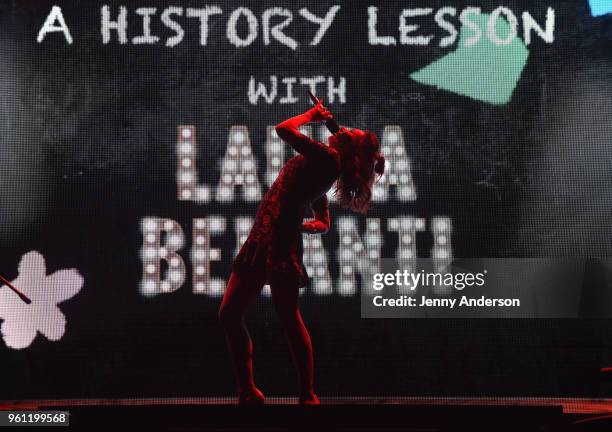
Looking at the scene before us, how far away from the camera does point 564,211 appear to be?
Answer: 5.16 metres

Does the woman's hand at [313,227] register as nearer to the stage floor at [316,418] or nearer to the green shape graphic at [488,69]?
the stage floor at [316,418]

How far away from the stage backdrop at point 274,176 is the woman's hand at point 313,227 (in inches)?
31.1

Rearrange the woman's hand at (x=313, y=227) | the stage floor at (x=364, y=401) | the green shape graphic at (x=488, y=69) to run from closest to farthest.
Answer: the woman's hand at (x=313, y=227) → the stage floor at (x=364, y=401) → the green shape graphic at (x=488, y=69)

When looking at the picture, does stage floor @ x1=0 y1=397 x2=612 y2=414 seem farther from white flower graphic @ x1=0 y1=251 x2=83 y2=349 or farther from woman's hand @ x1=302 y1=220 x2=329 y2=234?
woman's hand @ x1=302 y1=220 x2=329 y2=234

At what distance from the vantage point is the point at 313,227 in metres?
4.19

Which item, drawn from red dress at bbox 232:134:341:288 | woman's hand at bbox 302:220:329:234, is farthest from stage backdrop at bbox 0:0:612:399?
red dress at bbox 232:134:341:288

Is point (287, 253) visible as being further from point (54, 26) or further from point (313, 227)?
point (54, 26)

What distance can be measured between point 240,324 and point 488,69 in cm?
245

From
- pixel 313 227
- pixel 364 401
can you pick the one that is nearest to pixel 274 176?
pixel 313 227

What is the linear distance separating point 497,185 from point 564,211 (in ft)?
1.54

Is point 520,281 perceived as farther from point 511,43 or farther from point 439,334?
point 511,43

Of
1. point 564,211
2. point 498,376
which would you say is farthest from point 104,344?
point 564,211

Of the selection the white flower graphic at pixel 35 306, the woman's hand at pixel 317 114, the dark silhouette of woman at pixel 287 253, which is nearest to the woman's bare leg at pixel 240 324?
the dark silhouette of woman at pixel 287 253

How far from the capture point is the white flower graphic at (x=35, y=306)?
16.5 feet
